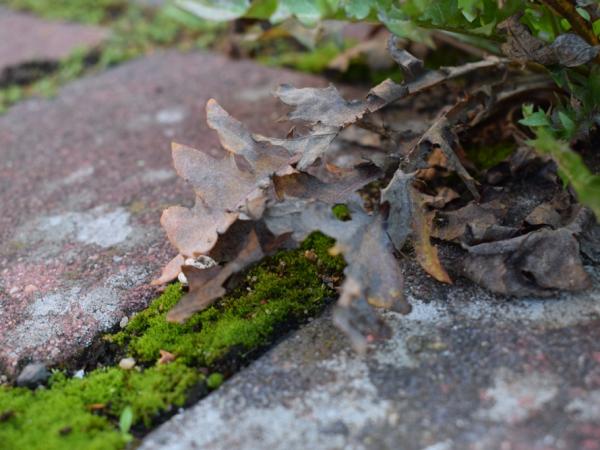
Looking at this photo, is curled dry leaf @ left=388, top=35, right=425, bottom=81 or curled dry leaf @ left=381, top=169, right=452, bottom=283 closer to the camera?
curled dry leaf @ left=381, top=169, right=452, bottom=283

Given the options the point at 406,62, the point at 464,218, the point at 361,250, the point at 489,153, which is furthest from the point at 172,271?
the point at 489,153

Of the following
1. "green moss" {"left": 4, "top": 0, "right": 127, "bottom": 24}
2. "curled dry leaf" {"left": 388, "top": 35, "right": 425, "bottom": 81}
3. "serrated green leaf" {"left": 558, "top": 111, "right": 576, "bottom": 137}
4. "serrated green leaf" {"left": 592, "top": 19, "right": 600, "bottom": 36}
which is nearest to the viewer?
"serrated green leaf" {"left": 558, "top": 111, "right": 576, "bottom": 137}

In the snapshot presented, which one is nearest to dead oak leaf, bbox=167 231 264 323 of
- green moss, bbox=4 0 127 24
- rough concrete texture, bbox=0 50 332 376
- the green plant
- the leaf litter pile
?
the leaf litter pile

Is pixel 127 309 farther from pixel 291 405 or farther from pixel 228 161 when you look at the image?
pixel 291 405

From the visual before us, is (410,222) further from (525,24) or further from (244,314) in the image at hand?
(525,24)

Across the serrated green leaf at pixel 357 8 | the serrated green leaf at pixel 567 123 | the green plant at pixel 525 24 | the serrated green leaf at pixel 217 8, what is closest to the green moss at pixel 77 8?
the serrated green leaf at pixel 217 8

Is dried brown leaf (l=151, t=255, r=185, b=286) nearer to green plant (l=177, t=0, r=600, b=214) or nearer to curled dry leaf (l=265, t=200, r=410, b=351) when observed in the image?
curled dry leaf (l=265, t=200, r=410, b=351)
